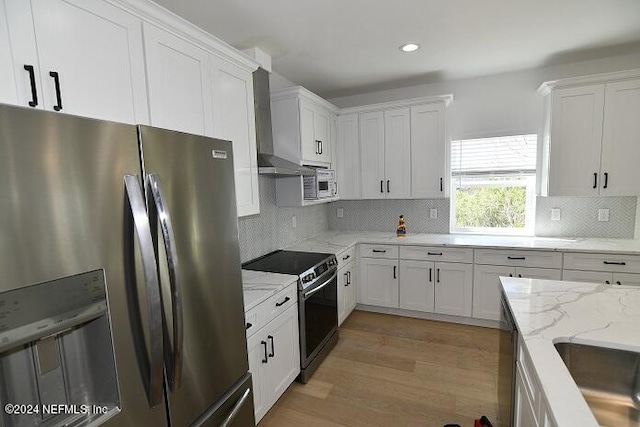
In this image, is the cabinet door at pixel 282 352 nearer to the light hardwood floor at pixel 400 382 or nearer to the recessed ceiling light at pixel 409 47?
the light hardwood floor at pixel 400 382

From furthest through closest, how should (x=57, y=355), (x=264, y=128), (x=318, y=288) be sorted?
(x=264, y=128)
(x=318, y=288)
(x=57, y=355)

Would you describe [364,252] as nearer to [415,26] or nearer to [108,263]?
[415,26]

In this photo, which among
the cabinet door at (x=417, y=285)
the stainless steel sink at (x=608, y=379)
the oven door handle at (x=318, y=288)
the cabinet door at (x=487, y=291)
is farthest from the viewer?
the cabinet door at (x=417, y=285)

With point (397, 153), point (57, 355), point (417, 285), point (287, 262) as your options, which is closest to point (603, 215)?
point (417, 285)

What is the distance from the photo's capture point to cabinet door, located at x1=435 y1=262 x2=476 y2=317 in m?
3.27

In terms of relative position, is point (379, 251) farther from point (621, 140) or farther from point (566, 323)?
point (621, 140)

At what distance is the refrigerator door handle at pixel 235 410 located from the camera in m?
1.44

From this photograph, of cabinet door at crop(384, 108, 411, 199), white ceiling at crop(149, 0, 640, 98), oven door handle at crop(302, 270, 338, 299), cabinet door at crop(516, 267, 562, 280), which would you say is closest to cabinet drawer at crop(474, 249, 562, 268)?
cabinet door at crop(516, 267, 562, 280)

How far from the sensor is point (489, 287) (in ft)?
10.4

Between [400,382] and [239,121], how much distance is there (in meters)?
2.28

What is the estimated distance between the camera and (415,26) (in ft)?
7.58

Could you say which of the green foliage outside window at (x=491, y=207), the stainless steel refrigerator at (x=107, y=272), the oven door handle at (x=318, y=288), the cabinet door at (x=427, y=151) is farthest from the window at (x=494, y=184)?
the stainless steel refrigerator at (x=107, y=272)

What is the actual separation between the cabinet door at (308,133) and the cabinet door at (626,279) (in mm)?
2907

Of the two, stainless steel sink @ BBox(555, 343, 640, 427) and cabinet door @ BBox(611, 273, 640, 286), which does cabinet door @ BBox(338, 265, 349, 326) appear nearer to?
stainless steel sink @ BBox(555, 343, 640, 427)
